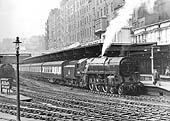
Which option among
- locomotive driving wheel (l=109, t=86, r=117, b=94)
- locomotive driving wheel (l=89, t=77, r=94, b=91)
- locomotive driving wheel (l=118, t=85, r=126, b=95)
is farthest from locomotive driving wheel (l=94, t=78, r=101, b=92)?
locomotive driving wheel (l=118, t=85, r=126, b=95)

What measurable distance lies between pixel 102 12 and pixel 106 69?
1846 centimetres

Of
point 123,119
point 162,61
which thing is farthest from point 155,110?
point 162,61

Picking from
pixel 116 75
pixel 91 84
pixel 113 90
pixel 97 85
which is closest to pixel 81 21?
pixel 91 84

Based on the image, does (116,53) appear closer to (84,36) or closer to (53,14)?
(84,36)

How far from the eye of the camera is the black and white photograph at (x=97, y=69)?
1191 cm

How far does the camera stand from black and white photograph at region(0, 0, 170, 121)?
39.1 ft

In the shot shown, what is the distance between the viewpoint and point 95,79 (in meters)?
20.5

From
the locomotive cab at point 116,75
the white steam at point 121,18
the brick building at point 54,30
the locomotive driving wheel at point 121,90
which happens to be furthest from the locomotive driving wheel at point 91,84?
the brick building at point 54,30

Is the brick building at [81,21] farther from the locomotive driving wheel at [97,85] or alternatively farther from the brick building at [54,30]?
the locomotive driving wheel at [97,85]

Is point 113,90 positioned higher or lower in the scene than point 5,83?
lower

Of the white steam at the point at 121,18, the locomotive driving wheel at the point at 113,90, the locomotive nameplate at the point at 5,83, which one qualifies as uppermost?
the white steam at the point at 121,18

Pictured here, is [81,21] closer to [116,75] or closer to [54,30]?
[54,30]

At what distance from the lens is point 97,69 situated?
20094mm

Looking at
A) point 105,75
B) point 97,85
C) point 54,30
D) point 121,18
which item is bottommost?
point 97,85
